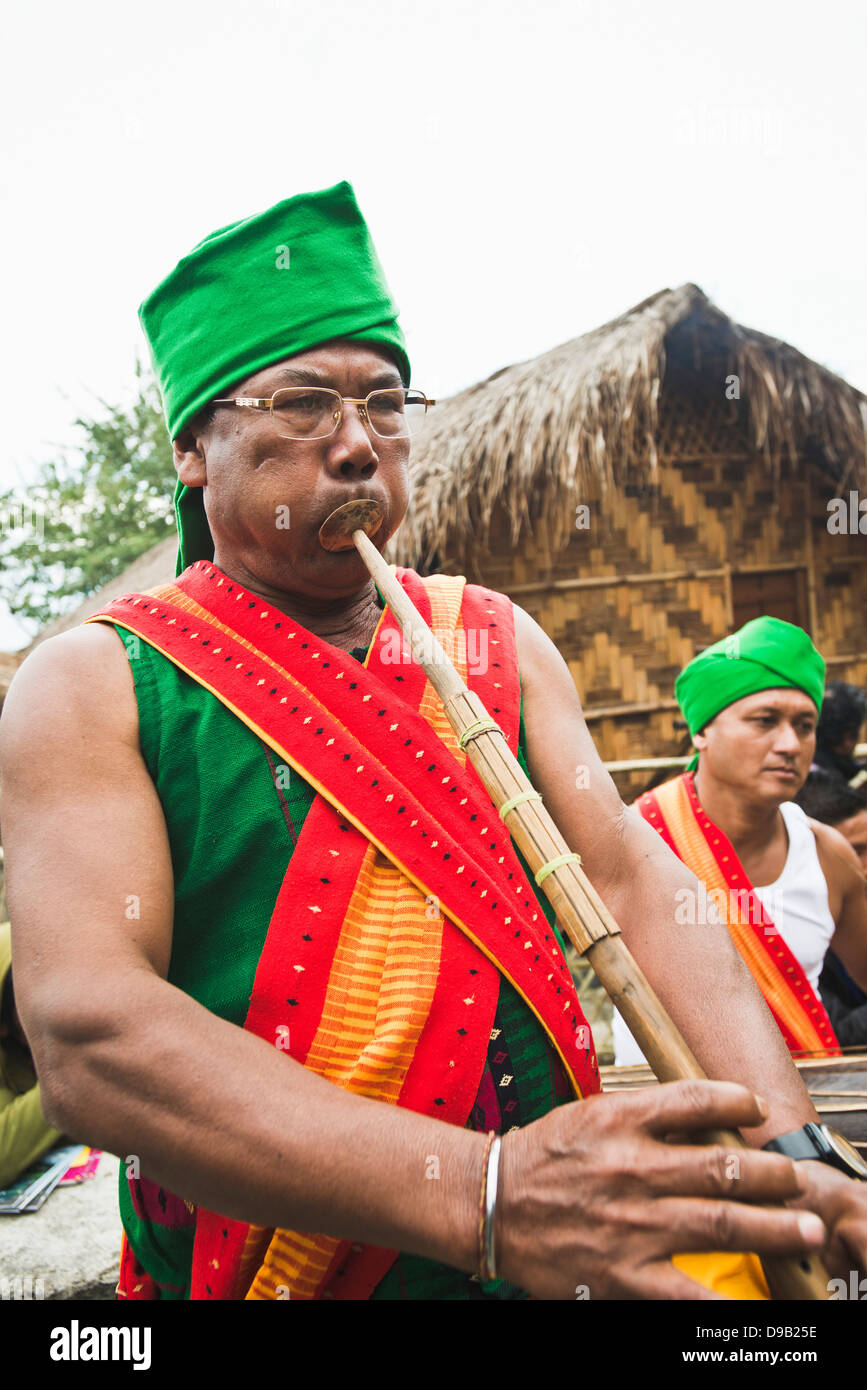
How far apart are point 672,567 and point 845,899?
4.42 metres

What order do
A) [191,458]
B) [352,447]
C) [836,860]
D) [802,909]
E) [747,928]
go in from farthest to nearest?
1. [836,860]
2. [802,909]
3. [747,928]
4. [191,458]
5. [352,447]

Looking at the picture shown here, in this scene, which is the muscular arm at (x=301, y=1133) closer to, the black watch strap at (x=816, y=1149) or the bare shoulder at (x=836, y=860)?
the black watch strap at (x=816, y=1149)

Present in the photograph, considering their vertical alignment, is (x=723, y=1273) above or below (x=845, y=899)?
above

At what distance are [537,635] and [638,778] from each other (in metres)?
5.27

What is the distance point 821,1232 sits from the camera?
3.05ft

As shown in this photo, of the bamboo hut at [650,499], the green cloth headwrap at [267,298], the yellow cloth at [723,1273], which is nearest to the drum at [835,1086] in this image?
the yellow cloth at [723,1273]

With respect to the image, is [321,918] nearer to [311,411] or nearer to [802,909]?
[311,411]

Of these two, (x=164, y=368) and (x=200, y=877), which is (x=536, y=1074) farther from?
(x=164, y=368)

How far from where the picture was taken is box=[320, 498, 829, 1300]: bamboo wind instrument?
1.01m

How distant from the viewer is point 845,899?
11.5 feet

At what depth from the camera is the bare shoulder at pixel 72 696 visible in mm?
1195

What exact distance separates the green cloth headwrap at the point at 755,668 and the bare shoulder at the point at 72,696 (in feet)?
8.14

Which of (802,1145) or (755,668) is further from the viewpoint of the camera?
(755,668)

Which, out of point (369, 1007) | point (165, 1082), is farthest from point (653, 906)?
point (165, 1082)
